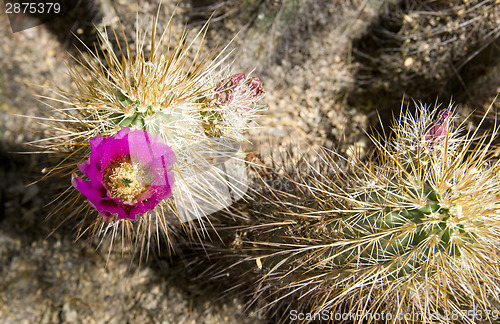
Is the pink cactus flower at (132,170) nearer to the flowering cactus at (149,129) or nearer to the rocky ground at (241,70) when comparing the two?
the flowering cactus at (149,129)

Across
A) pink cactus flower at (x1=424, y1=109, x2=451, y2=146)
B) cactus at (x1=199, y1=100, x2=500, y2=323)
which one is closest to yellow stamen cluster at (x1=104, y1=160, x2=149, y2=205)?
cactus at (x1=199, y1=100, x2=500, y2=323)

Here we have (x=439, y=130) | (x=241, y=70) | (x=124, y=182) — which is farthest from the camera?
(x=241, y=70)

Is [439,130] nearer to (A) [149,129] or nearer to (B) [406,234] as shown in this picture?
(B) [406,234]

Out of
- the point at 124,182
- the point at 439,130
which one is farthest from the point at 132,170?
the point at 439,130

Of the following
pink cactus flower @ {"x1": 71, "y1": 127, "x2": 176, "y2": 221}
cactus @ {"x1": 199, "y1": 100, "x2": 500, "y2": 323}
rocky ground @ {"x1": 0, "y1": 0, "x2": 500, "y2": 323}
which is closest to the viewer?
pink cactus flower @ {"x1": 71, "y1": 127, "x2": 176, "y2": 221}

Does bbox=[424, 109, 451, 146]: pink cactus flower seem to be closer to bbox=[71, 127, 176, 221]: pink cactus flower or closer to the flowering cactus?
the flowering cactus

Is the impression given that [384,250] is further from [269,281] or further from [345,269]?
[269,281]

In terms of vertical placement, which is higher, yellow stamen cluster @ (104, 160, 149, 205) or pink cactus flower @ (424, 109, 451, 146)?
yellow stamen cluster @ (104, 160, 149, 205)

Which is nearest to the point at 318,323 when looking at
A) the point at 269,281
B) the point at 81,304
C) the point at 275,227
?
the point at 269,281
